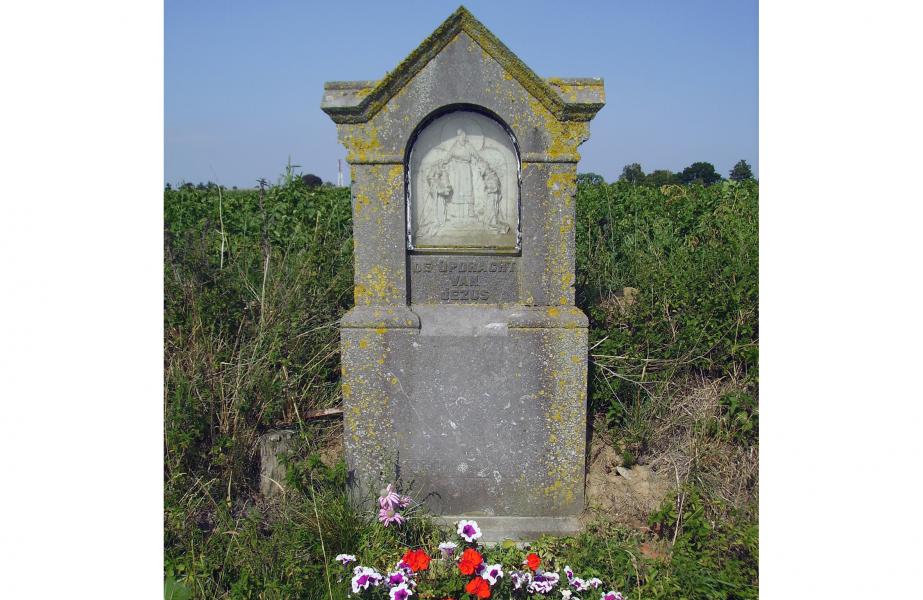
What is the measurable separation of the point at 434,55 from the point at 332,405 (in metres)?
2.44

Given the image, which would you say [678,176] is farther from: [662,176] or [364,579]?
[364,579]

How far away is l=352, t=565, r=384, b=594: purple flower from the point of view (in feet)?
8.03

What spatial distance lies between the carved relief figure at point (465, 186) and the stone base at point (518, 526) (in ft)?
4.97

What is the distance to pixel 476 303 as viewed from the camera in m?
3.42

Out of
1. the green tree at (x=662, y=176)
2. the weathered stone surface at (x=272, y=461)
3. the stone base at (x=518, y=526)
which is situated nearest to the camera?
the stone base at (x=518, y=526)

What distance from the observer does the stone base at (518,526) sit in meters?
3.37

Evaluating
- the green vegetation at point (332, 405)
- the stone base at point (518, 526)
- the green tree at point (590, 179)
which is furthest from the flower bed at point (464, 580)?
the green tree at point (590, 179)

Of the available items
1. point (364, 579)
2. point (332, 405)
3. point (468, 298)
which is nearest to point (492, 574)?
point (364, 579)

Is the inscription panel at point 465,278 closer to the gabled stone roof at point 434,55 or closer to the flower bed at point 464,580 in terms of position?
the gabled stone roof at point 434,55

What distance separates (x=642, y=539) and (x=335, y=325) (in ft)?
8.12

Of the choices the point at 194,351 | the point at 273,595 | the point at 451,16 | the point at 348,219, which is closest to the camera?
the point at 273,595

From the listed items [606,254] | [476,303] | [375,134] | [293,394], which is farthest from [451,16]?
[606,254]

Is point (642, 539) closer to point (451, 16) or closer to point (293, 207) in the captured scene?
point (451, 16)

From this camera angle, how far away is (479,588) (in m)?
2.44
